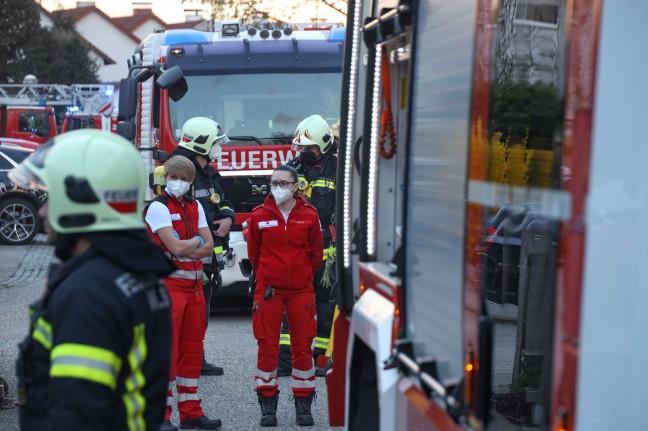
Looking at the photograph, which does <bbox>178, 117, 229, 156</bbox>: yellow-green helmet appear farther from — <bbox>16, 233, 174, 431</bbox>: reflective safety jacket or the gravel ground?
<bbox>16, 233, 174, 431</bbox>: reflective safety jacket

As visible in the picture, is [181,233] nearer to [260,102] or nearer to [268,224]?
[268,224]

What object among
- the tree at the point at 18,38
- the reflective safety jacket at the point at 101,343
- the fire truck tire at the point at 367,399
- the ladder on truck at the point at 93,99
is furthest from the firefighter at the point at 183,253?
the tree at the point at 18,38

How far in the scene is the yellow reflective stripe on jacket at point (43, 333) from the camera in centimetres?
279

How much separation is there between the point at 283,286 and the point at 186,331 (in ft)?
2.52

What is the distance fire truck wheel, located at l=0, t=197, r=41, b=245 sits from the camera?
20.2 meters

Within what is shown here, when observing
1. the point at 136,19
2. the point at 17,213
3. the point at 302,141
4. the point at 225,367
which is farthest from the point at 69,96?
the point at 136,19

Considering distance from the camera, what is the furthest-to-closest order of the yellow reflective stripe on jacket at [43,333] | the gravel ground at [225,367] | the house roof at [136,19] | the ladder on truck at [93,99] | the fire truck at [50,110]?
the house roof at [136,19] → the ladder on truck at [93,99] → the fire truck at [50,110] → the gravel ground at [225,367] → the yellow reflective stripe on jacket at [43,333]

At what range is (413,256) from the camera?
11.1ft

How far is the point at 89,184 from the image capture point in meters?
2.78

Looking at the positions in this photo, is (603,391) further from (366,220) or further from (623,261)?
(366,220)

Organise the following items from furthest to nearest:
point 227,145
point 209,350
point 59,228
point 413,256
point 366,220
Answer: point 227,145 < point 209,350 < point 366,220 < point 413,256 < point 59,228

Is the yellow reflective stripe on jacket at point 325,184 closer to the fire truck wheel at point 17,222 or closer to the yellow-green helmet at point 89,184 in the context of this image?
the yellow-green helmet at point 89,184

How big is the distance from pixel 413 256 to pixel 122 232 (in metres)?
0.97

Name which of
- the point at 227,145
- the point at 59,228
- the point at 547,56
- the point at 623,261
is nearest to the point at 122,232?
the point at 59,228
